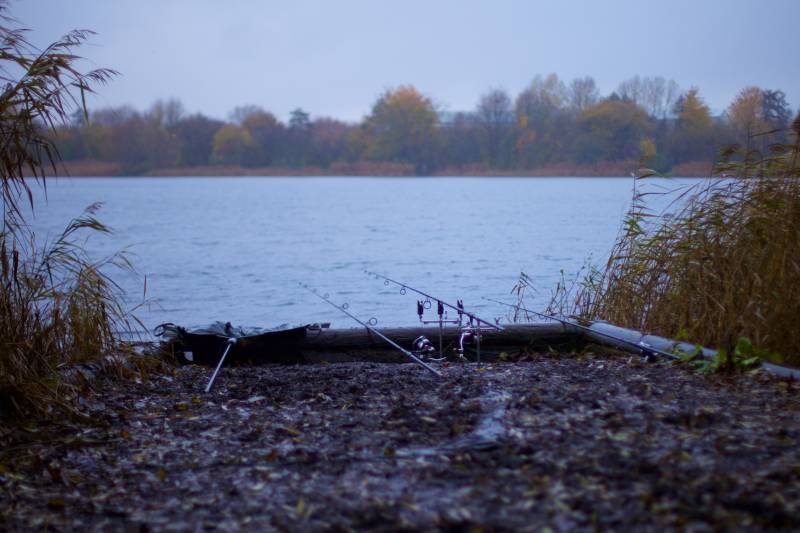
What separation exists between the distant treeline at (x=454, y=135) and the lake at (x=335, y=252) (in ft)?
8.07

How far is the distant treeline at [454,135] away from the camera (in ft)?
53.4

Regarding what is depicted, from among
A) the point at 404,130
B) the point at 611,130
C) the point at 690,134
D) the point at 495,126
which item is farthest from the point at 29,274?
the point at 404,130

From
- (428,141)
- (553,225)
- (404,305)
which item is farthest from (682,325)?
(428,141)

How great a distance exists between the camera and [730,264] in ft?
19.6

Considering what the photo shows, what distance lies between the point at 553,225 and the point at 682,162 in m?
18.5

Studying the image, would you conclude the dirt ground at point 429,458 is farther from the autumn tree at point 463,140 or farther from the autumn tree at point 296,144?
the autumn tree at point 296,144

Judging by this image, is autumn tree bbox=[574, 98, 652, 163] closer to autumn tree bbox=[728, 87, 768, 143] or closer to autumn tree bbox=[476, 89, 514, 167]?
autumn tree bbox=[728, 87, 768, 143]

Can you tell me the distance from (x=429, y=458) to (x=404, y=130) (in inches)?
2861

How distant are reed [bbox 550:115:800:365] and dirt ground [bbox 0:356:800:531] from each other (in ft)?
1.89

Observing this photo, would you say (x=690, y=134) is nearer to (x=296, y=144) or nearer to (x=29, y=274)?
(x=29, y=274)

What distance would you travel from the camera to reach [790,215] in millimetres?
5797

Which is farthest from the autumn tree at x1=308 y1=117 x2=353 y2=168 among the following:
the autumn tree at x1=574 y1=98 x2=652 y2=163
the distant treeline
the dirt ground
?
the dirt ground

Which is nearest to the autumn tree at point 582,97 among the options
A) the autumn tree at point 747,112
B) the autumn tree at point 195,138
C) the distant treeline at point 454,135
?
the distant treeline at point 454,135

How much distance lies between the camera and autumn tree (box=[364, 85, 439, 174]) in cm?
7294
